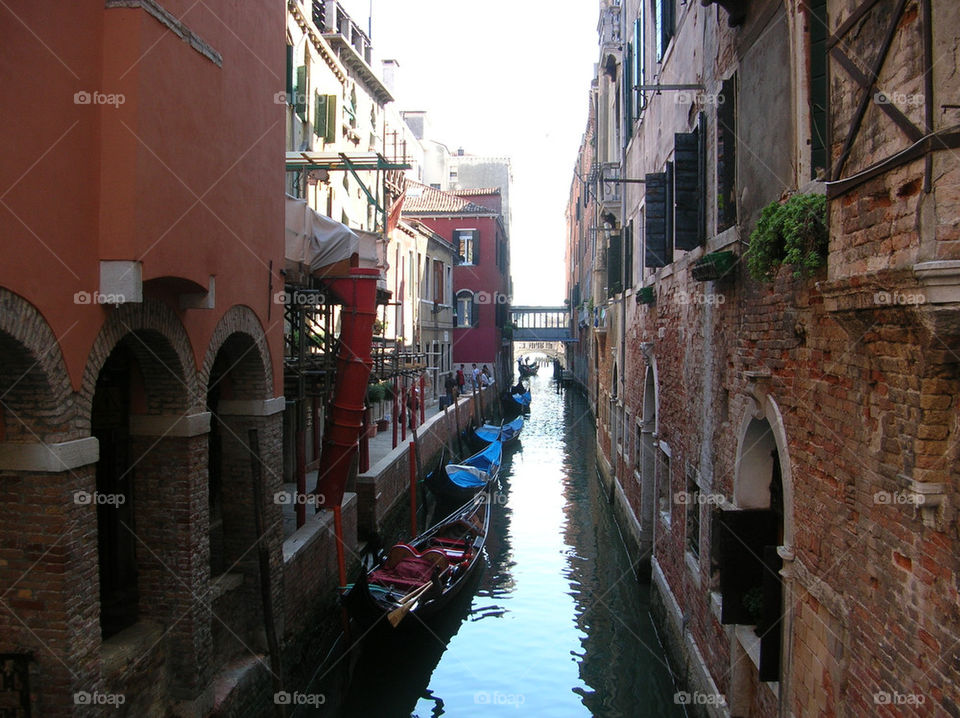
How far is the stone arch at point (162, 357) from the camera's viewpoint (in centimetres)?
521

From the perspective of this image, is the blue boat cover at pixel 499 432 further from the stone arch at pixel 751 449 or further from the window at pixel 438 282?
the stone arch at pixel 751 449

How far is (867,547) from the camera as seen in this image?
3496 mm

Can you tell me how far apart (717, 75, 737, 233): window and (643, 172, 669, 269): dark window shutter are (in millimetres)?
2442

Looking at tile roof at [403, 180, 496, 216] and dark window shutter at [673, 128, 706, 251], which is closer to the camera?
dark window shutter at [673, 128, 706, 251]

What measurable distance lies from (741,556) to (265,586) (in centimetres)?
394

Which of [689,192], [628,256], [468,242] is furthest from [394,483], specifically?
[468,242]

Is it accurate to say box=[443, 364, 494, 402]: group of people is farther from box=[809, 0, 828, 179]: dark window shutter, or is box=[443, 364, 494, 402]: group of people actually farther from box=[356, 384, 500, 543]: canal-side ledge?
box=[809, 0, 828, 179]: dark window shutter

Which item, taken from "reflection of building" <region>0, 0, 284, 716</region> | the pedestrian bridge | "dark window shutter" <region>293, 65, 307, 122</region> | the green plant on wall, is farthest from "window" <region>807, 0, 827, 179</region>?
the pedestrian bridge

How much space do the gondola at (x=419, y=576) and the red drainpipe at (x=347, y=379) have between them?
1148 millimetres

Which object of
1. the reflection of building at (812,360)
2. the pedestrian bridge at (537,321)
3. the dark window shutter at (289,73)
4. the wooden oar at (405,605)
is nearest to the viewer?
the reflection of building at (812,360)

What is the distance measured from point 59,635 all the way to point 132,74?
313cm

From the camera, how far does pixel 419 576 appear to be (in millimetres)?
9375

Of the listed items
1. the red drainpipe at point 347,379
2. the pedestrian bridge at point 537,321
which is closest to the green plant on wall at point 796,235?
the red drainpipe at point 347,379

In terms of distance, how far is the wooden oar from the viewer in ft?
26.6
